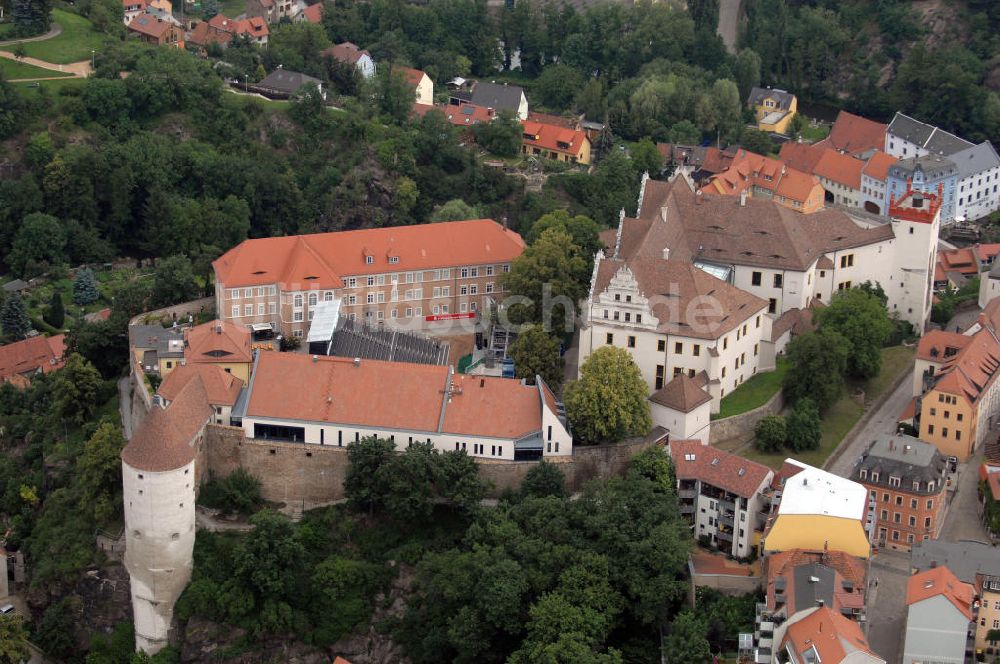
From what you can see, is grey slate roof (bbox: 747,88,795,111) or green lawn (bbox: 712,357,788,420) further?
grey slate roof (bbox: 747,88,795,111)

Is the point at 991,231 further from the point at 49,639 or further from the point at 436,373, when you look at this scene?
the point at 49,639

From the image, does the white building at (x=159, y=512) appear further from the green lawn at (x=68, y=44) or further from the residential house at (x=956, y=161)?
the residential house at (x=956, y=161)

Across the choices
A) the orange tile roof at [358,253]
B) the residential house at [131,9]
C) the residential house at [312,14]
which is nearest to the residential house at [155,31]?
the residential house at [131,9]

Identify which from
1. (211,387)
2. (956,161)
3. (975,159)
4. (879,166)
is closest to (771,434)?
A: (211,387)

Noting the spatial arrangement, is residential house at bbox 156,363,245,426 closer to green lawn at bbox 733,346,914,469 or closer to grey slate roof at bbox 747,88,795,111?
green lawn at bbox 733,346,914,469

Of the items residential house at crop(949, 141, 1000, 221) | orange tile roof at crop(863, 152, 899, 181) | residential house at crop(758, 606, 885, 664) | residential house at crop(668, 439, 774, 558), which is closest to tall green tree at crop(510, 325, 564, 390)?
residential house at crop(668, 439, 774, 558)

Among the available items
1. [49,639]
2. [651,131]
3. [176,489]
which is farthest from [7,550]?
[651,131]

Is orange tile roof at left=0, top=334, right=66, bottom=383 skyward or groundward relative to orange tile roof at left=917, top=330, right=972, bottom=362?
groundward
